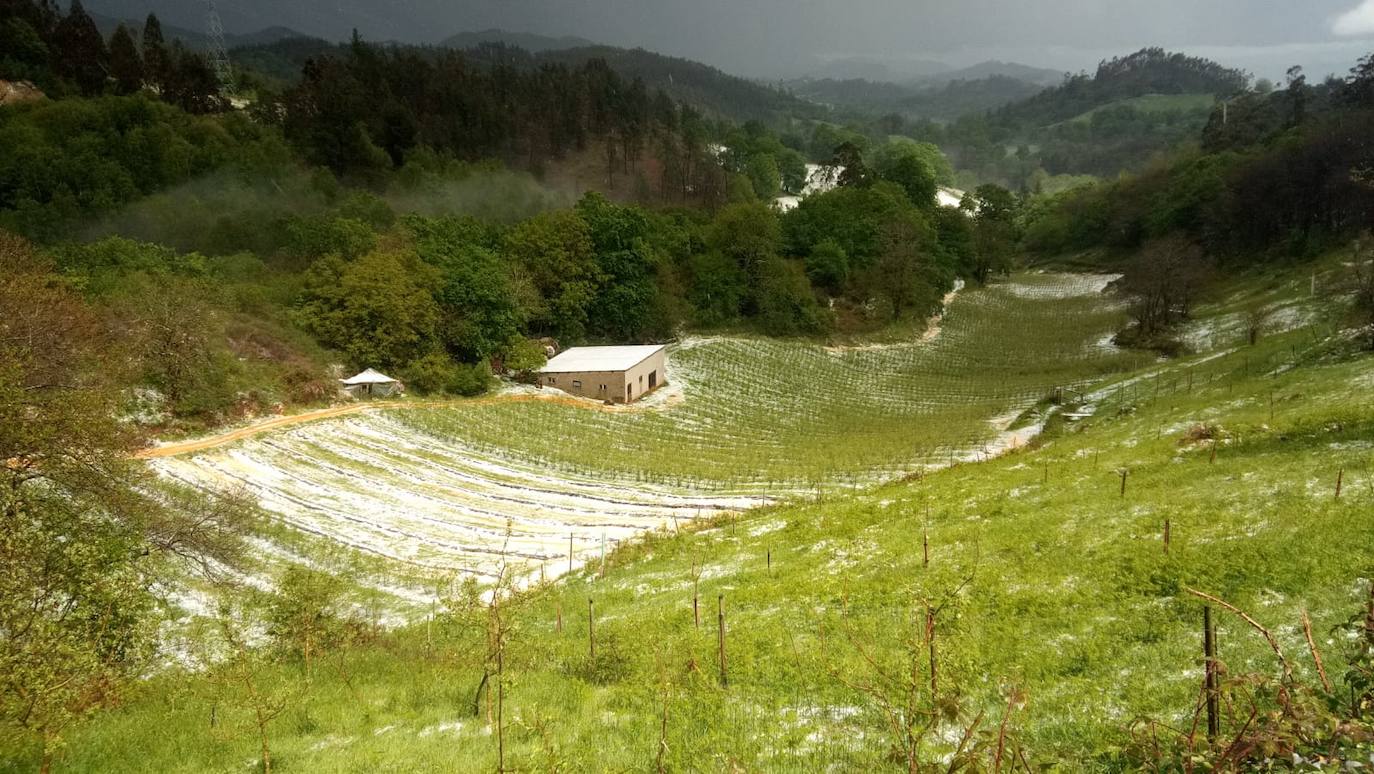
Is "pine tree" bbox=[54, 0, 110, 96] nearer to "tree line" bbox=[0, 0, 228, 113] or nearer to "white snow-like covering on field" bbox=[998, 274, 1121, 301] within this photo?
"tree line" bbox=[0, 0, 228, 113]

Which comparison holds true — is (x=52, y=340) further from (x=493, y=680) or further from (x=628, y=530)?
(x=628, y=530)

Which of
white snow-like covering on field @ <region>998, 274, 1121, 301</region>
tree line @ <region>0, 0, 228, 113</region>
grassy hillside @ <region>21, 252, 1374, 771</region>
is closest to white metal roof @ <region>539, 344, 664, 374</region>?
grassy hillside @ <region>21, 252, 1374, 771</region>

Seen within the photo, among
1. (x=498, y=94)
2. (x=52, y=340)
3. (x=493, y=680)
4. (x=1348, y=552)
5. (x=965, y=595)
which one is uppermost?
(x=498, y=94)

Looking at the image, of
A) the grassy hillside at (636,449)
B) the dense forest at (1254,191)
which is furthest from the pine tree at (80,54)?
the dense forest at (1254,191)

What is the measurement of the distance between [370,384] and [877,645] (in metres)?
32.2

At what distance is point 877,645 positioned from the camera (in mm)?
10289

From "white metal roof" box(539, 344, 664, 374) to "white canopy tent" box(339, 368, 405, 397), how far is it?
9652 millimetres

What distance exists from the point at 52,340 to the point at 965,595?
19840mm

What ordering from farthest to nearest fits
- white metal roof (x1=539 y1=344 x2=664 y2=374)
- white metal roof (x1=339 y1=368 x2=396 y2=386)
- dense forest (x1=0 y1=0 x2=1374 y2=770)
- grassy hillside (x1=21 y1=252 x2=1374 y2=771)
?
white metal roof (x1=539 y1=344 x2=664 y2=374) → white metal roof (x1=339 y1=368 x2=396 y2=386) → dense forest (x1=0 y1=0 x2=1374 y2=770) → grassy hillside (x1=21 y1=252 x2=1374 y2=771)

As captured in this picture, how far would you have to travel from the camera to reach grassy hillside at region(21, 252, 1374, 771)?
7.79 m

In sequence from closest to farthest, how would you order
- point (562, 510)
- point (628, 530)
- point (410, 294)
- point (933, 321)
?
point (628, 530), point (562, 510), point (410, 294), point (933, 321)

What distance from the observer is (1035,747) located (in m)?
7.23

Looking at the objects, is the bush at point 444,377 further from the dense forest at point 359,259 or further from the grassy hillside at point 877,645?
the grassy hillside at point 877,645

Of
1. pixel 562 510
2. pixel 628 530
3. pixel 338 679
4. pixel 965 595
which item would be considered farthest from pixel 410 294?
pixel 965 595
